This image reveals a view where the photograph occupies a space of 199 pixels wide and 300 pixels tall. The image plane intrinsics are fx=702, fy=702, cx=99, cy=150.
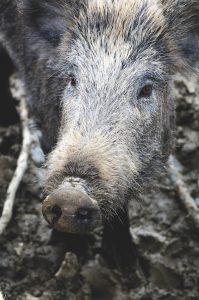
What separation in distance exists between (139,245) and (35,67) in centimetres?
180

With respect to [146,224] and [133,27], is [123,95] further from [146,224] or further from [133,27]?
[146,224]

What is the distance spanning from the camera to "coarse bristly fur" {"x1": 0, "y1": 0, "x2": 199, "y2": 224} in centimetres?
427

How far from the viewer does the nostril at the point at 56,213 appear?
3945mm

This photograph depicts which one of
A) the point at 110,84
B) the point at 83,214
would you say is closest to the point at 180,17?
the point at 110,84

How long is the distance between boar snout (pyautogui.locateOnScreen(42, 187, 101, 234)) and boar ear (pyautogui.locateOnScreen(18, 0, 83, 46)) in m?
1.71

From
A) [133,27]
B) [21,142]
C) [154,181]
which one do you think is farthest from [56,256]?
[133,27]

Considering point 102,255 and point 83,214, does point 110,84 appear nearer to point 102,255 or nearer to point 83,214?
Answer: point 83,214

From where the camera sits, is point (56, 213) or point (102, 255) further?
point (102, 255)

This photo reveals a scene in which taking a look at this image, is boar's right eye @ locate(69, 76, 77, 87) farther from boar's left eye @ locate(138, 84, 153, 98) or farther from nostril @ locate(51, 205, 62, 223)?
nostril @ locate(51, 205, 62, 223)

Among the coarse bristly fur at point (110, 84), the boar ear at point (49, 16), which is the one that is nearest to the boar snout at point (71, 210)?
the coarse bristly fur at point (110, 84)

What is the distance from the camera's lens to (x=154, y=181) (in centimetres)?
544

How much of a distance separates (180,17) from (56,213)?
1947 millimetres

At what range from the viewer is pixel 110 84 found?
4629 millimetres

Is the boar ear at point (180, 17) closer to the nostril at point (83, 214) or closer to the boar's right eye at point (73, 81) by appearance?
the boar's right eye at point (73, 81)
